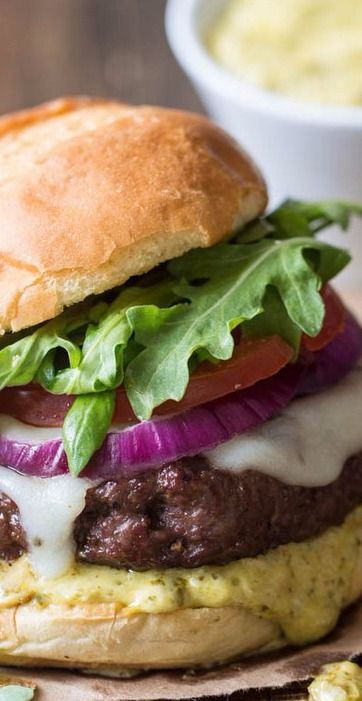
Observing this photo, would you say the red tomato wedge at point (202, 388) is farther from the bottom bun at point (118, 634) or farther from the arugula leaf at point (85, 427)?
the bottom bun at point (118, 634)

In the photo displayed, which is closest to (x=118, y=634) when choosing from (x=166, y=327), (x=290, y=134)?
(x=166, y=327)

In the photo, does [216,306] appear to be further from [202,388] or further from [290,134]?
[290,134]

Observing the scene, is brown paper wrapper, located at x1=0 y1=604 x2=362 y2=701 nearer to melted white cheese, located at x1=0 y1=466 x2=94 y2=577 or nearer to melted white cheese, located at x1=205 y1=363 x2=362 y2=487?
melted white cheese, located at x1=0 y1=466 x2=94 y2=577

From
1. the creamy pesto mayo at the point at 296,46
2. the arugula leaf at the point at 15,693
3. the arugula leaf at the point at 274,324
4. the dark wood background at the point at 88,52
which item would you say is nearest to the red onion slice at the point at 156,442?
the arugula leaf at the point at 274,324

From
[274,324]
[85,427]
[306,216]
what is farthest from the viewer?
[306,216]

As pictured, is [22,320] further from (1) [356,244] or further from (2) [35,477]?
(1) [356,244]

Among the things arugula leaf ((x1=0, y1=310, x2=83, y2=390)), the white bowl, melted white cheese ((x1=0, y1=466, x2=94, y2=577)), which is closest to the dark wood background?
the white bowl
